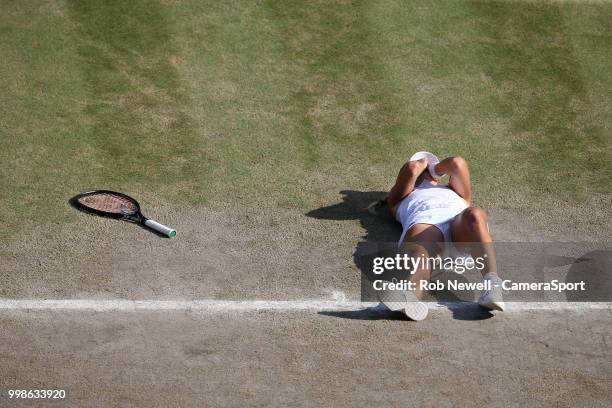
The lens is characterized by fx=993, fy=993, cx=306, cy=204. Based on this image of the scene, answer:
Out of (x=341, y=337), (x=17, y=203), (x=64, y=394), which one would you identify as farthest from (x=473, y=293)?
(x=17, y=203)

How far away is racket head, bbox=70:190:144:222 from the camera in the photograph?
1116 centimetres

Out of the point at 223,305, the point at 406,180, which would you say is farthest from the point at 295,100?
the point at 223,305

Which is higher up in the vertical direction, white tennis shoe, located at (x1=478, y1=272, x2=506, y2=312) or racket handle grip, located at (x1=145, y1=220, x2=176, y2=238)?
racket handle grip, located at (x1=145, y1=220, x2=176, y2=238)

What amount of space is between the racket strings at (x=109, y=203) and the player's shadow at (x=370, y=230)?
6.75 ft

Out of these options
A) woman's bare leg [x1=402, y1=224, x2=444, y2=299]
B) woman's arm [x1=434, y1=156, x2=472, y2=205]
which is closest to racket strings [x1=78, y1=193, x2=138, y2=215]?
woman's bare leg [x1=402, y1=224, x2=444, y2=299]

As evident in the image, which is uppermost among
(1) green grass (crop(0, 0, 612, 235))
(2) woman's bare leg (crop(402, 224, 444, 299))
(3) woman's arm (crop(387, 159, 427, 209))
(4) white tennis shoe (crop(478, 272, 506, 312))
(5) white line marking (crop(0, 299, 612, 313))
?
(1) green grass (crop(0, 0, 612, 235))

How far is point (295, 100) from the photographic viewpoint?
1366 cm

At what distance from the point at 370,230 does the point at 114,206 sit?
9.63 feet

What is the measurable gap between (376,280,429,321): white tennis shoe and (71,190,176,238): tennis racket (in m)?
2.63

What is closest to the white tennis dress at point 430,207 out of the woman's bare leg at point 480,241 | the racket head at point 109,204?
the woman's bare leg at point 480,241

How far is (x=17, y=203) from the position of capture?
11.5 metres

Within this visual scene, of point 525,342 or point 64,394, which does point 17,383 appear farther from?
point 525,342

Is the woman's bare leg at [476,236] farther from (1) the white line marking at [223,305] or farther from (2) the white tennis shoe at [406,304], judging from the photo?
(2) the white tennis shoe at [406,304]

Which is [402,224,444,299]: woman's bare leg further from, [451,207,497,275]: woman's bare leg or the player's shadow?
the player's shadow
